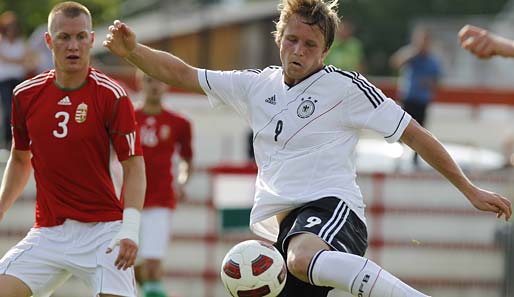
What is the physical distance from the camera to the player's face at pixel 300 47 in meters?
7.07

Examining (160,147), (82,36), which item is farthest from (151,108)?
(82,36)

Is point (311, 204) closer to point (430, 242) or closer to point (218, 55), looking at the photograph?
point (430, 242)

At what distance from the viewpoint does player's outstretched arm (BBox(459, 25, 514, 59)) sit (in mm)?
7922

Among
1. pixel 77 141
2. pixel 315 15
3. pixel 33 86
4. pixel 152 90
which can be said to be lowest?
pixel 152 90

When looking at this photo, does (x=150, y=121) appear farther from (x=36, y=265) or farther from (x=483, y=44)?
(x=483, y=44)

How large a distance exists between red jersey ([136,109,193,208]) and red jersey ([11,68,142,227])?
12.5 ft

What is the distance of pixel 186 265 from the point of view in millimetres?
14656

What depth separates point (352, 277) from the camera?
6734 mm

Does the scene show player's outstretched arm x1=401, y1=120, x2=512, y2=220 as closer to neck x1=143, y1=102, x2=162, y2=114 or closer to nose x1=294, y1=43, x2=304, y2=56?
nose x1=294, y1=43, x2=304, y2=56

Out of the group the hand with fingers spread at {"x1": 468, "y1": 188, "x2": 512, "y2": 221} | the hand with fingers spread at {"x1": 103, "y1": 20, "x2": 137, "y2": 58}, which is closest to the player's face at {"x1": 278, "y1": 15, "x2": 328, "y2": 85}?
the hand with fingers spread at {"x1": 103, "y1": 20, "x2": 137, "y2": 58}

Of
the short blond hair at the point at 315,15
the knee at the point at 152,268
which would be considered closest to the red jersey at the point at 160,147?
the knee at the point at 152,268

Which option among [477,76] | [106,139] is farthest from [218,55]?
[106,139]

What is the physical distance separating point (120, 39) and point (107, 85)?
0.49 m

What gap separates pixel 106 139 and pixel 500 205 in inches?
92.6
